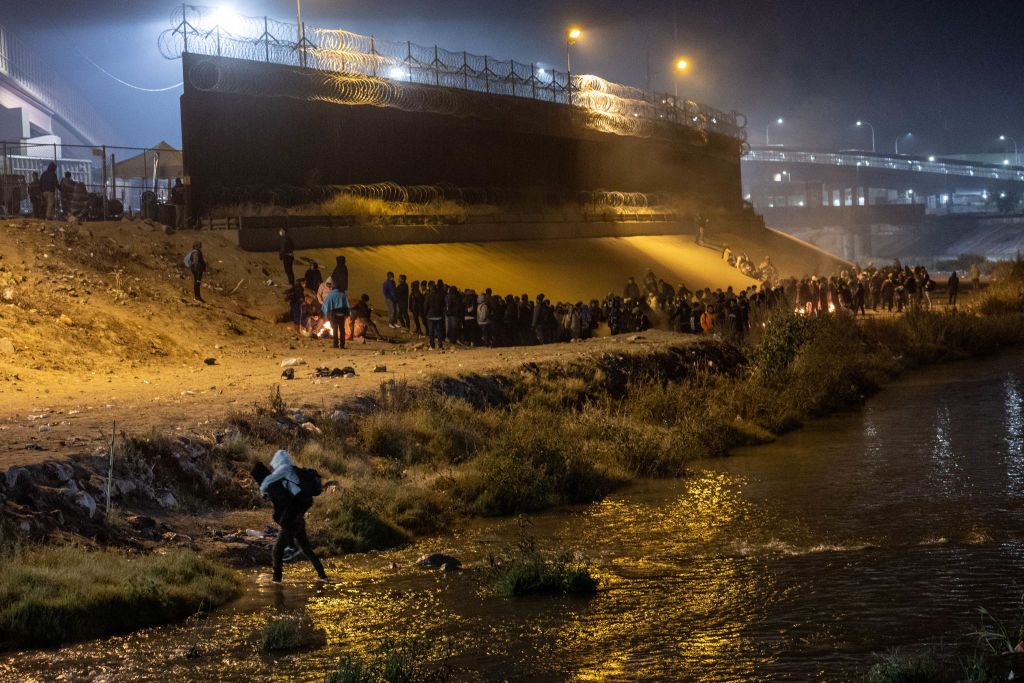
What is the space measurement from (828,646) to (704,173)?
5072 centimetres

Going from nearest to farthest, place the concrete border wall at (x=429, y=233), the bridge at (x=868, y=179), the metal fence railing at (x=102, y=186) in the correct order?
the metal fence railing at (x=102, y=186), the concrete border wall at (x=429, y=233), the bridge at (x=868, y=179)

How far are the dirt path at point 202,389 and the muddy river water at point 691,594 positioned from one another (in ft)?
12.1

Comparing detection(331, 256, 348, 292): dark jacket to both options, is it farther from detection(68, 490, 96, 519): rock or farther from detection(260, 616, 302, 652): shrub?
detection(260, 616, 302, 652): shrub

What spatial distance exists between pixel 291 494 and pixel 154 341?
41.4 feet

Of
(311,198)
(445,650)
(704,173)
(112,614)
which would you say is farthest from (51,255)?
(704,173)

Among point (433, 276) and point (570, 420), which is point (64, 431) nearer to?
point (570, 420)

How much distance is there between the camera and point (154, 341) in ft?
73.4

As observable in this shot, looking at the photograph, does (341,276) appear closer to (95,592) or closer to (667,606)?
(95,592)

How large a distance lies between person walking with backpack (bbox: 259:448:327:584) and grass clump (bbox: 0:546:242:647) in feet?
2.10

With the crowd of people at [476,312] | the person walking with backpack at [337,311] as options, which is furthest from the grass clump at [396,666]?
the crowd of people at [476,312]

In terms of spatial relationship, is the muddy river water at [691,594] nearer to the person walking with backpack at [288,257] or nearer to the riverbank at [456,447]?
the riverbank at [456,447]

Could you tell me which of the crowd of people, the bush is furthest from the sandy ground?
the bush

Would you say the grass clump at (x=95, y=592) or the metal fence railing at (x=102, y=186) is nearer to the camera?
the grass clump at (x=95, y=592)

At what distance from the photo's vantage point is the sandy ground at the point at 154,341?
52.2 feet
